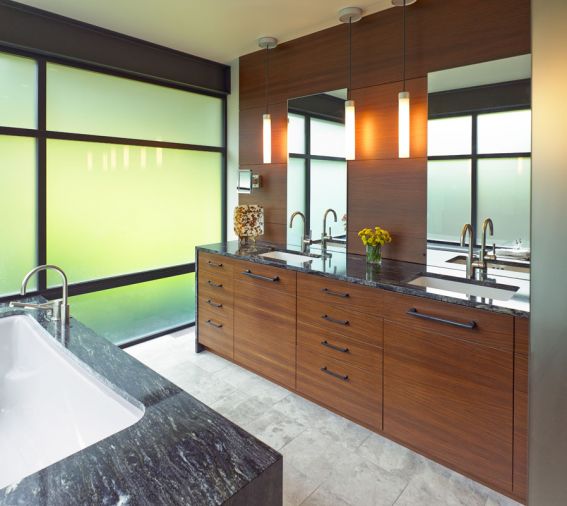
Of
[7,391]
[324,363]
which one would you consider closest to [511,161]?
[324,363]

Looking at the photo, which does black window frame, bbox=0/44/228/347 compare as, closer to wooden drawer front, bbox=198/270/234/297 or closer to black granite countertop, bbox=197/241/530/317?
wooden drawer front, bbox=198/270/234/297

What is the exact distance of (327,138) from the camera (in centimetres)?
312

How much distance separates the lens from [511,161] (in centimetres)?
225

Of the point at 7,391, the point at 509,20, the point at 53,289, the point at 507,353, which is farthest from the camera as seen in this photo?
the point at 53,289

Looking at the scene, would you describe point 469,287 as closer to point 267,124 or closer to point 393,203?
point 393,203

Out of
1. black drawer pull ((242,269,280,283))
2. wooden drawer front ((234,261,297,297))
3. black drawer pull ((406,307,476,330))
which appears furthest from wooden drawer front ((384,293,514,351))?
black drawer pull ((242,269,280,283))

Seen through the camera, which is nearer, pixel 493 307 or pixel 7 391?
pixel 493 307

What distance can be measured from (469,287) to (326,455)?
3.89 ft

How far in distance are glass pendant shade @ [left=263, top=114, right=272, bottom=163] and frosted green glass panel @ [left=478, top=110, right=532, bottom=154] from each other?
5.58ft

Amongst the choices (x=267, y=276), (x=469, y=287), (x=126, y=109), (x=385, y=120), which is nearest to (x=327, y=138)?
(x=385, y=120)

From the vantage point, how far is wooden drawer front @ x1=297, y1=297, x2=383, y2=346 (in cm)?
219

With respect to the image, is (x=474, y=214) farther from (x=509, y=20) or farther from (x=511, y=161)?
(x=509, y=20)

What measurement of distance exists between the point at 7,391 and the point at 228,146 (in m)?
2.80

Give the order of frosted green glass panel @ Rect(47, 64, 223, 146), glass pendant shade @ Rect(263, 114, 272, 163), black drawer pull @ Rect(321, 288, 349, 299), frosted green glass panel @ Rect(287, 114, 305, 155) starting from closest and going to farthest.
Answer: black drawer pull @ Rect(321, 288, 349, 299)
frosted green glass panel @ Rect(47, 64, 223, 146)
frosted green glass panel @ Rect(287, 114, 305, 155)
glass pendant shade @ Rect(263, 114, 272, 163)
